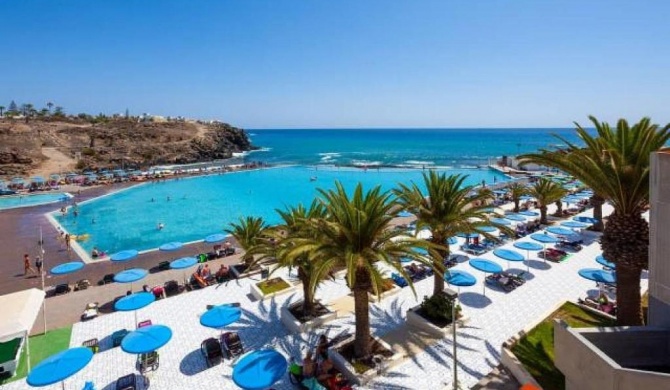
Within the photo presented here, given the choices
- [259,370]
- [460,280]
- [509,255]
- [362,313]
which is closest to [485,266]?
[460,280]

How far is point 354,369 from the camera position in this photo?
10.3 m

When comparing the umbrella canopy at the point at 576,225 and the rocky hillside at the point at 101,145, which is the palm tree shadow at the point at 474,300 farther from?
the rocky hillside at the point at 101,145

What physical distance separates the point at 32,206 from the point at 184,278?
32.9 m

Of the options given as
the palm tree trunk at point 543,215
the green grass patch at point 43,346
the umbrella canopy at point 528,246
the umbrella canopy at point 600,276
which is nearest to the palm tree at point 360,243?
the umbrella canopy at point 600,276

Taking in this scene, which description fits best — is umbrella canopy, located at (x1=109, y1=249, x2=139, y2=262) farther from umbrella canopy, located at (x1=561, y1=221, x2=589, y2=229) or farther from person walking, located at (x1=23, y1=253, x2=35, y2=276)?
umbrella canopy, located at (x1=561, y1=221, x2=589, y2=229)

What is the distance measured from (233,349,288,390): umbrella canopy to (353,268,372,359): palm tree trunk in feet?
8.20

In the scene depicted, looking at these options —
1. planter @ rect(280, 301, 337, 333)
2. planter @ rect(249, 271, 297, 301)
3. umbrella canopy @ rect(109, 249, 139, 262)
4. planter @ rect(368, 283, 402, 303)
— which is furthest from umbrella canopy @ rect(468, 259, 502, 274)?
umbrella canopy @ rect(109, 249, 139, 262)

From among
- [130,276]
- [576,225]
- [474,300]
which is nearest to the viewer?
[474,300]

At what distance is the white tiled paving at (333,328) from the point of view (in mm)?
10430

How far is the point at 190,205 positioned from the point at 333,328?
34580 mm

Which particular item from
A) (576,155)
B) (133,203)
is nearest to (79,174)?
(133,203)

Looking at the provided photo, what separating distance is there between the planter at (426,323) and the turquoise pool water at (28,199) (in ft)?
149

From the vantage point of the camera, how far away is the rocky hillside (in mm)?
63281

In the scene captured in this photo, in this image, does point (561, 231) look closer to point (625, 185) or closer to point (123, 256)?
point (625, 185)
